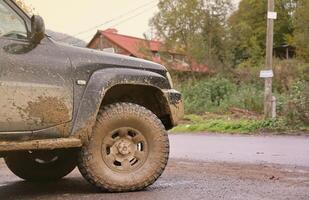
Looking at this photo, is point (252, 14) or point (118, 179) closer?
point (118, 179)

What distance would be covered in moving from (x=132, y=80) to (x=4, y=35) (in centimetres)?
134

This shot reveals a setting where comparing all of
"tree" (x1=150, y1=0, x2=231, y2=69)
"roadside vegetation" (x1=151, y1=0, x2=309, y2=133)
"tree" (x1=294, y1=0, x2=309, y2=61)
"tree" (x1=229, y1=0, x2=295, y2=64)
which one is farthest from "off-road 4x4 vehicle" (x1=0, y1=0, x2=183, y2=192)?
"tree" (x1=229, y1=0, x2=295, y2=64)

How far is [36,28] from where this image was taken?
222 inches

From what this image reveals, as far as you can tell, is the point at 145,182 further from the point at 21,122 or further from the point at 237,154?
the point at 237,154

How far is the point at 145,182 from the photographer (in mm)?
6066

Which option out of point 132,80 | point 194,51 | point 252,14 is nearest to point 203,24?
point 194,51

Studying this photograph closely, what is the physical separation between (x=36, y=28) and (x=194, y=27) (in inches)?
1485

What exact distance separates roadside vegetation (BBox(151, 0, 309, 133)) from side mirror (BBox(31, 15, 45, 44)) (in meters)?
13.2

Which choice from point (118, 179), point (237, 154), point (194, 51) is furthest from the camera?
point (194, 51)

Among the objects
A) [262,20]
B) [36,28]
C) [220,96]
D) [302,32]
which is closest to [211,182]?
[36,28]

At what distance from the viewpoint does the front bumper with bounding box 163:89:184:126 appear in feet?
21.4

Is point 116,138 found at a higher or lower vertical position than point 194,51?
lower

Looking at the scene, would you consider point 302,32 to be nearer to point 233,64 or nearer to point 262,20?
point 233,64

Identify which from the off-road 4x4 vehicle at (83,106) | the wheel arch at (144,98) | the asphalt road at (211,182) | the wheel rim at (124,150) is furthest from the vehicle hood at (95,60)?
the asphalt road at (211,182)
